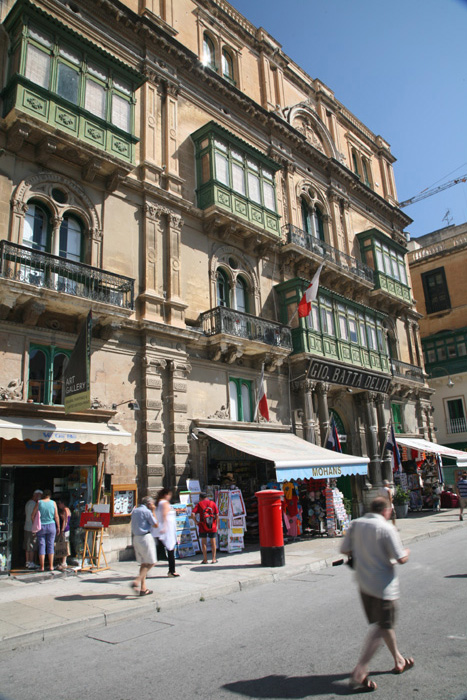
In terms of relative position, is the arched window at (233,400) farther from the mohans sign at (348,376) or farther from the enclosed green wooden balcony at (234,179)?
the enclosed green wooden balcony at (234,179)

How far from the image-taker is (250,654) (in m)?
5.59

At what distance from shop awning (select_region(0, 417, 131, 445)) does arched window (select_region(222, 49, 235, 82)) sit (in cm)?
1792

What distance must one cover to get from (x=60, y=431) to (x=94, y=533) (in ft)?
8.37

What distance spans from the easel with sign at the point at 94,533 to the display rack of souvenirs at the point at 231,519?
3.43 m

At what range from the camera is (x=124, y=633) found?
6898 mm

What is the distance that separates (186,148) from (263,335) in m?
A: 7.71

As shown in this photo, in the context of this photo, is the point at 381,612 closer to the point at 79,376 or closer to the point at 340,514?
the point at 79,376

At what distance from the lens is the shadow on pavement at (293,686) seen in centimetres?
444

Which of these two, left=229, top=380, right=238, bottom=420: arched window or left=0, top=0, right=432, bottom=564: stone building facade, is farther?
left=229, top=380, right=238, bottom=420: arched window

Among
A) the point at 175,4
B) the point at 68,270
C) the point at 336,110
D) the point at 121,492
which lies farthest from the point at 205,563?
the point at 336,110

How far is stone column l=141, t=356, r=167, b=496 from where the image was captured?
14.9 meters

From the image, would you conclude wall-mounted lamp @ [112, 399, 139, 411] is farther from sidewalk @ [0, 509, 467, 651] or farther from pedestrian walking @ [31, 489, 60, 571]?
sidewalk @ [0, 509, 467, 651]

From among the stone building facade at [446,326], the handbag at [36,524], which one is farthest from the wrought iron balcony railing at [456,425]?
the handbag at [36,524]

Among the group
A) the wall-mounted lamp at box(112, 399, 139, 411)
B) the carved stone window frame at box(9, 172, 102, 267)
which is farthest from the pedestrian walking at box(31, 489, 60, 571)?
the carved stone window frame at box(9, 172, 102, 267)
